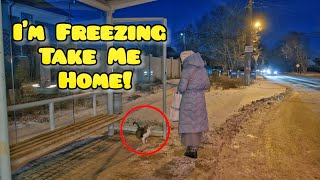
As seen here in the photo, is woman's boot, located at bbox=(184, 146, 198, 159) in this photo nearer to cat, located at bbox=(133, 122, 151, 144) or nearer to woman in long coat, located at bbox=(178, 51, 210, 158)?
woman in long coat, located at bbox=(178, 51, 210, 158)

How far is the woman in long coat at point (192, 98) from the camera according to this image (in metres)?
4.71

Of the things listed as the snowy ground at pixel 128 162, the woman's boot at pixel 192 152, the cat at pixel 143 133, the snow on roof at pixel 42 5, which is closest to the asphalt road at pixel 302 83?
the snow on roof at pixel 42 5

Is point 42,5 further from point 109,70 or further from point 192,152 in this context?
point 192,152

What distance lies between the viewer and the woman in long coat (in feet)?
15.4

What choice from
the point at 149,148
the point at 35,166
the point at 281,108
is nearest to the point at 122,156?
the point at 149,148

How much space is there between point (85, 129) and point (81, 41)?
1539mm

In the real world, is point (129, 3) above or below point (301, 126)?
above

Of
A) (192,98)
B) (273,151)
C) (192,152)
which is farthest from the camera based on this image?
(273,151)

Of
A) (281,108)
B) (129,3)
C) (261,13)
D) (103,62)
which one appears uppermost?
(261,13)

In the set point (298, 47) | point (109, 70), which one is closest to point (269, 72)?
point (298, 47)

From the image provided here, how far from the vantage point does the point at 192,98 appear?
474 centimetres

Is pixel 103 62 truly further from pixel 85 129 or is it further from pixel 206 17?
pixel 206 17

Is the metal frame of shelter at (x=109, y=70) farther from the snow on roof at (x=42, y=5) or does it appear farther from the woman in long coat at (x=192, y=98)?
the snow on roof at (x=42, y=5)

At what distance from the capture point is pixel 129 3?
625 cm
